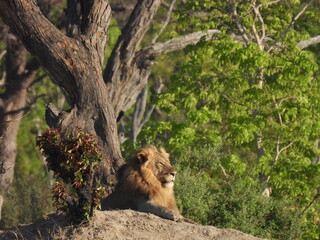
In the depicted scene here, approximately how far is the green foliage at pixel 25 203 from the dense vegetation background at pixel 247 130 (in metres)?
0.06

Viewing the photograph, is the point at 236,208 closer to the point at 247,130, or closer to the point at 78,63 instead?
the point at 247,130

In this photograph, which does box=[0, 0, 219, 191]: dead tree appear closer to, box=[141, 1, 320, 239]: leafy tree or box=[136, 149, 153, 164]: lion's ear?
box=[136, 149, 153, 164]: lion's ear

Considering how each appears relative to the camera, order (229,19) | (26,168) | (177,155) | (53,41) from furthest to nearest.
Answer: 1. (26,168)
2. (229,19)
3. (177,155)
4. (53,41)

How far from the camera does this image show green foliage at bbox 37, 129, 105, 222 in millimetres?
9805

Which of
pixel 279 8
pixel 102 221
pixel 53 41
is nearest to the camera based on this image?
pixel 102 221

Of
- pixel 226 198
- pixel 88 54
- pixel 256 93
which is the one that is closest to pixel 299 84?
pixel 256 93

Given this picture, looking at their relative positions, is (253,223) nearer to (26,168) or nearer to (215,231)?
(215,231)

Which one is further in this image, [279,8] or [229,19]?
[279,8]

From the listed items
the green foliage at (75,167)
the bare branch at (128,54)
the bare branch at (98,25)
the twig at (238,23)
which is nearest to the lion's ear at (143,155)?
the green foliage at (75,167)

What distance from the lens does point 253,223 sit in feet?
48.6

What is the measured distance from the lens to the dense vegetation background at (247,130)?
15266mm

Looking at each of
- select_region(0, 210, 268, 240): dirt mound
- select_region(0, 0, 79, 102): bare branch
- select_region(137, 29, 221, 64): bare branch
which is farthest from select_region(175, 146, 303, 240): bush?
select_region(0, 210, 268, 240): dirt mound

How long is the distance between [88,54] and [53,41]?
0.84m

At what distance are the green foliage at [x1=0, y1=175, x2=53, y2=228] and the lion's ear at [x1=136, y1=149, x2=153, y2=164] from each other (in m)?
9.40
